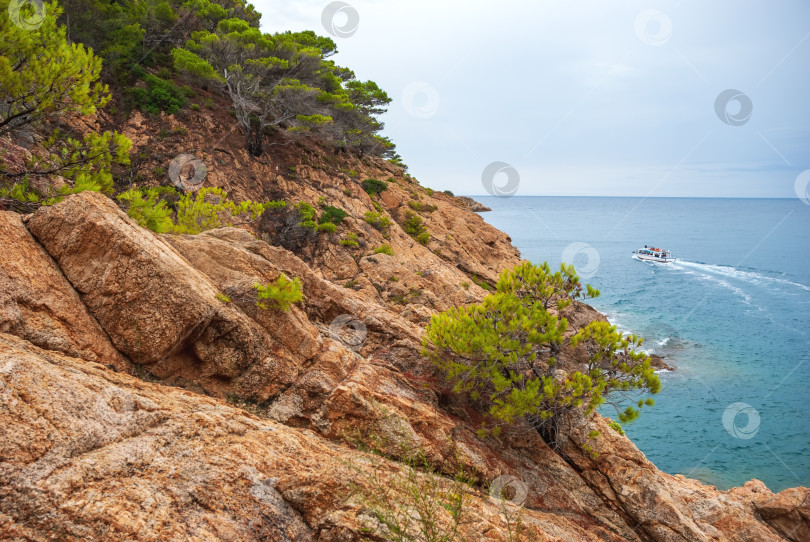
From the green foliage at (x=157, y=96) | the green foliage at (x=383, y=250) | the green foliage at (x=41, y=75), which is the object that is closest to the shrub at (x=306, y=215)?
the green foliage at (x=383, y=250)

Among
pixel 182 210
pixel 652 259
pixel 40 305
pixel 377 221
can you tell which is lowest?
pixel 40 305

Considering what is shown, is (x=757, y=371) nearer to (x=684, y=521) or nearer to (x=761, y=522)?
(x=761, y=522)

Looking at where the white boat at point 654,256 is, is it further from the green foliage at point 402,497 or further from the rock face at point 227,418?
the green foliage at point 402,497

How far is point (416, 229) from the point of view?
40906 millimetres

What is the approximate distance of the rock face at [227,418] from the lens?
5.47m

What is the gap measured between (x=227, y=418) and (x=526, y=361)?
8.89 meters

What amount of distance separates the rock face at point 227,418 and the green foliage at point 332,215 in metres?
17.3

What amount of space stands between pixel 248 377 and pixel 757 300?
289 ft

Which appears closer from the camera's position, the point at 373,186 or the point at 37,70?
the point at 37,70

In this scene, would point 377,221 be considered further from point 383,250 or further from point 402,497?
point 402,497

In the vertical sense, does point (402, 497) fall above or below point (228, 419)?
above

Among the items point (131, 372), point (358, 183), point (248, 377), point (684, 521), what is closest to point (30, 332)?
point (131, 372)

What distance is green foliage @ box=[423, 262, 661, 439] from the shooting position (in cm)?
1216

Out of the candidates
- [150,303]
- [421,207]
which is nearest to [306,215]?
[421,207]
